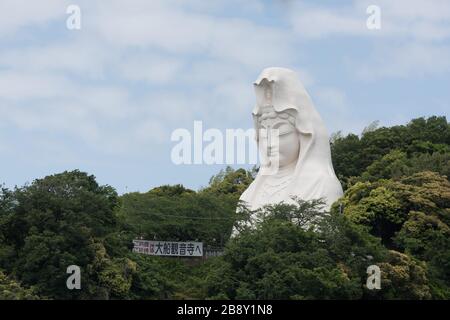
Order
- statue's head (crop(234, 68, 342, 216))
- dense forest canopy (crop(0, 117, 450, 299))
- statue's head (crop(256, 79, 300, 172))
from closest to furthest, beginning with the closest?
dense forest canopy (crop(0, 117, 450, 299))
statue's head (crop(234, 68, 342, 216))
statue's head (crop(256, 79, 300, 172))

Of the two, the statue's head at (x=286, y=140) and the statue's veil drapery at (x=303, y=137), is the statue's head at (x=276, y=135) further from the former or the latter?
the statue's veil drapery at (x=303, y=137)

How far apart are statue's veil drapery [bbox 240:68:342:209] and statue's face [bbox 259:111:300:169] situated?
22cm

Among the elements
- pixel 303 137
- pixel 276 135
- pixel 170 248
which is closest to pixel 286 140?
pixel 276 135

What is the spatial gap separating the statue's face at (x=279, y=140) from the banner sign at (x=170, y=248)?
2.93 m

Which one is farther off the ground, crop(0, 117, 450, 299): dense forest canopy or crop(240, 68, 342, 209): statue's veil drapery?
crop(240, 68, 342, 209): statue's veil drapery

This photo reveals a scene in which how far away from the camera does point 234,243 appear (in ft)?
81.4

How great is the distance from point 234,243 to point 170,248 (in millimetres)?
5925

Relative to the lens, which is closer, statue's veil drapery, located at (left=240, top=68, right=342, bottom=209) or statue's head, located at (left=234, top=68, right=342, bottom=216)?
statue's veil drapery, located at (left=240, top=68, right=342, bottom=209)

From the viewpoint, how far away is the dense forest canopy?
23531mm

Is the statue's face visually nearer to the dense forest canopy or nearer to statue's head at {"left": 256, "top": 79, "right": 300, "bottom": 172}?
statue's head at {"left": 256, "top": 79, "right": 300, "bottom": 172}

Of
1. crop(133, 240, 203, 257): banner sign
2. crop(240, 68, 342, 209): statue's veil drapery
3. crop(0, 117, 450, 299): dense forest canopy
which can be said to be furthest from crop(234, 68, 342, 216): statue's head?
crop(133, 240, 203, 257): banner sign

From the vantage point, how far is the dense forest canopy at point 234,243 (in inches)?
926
